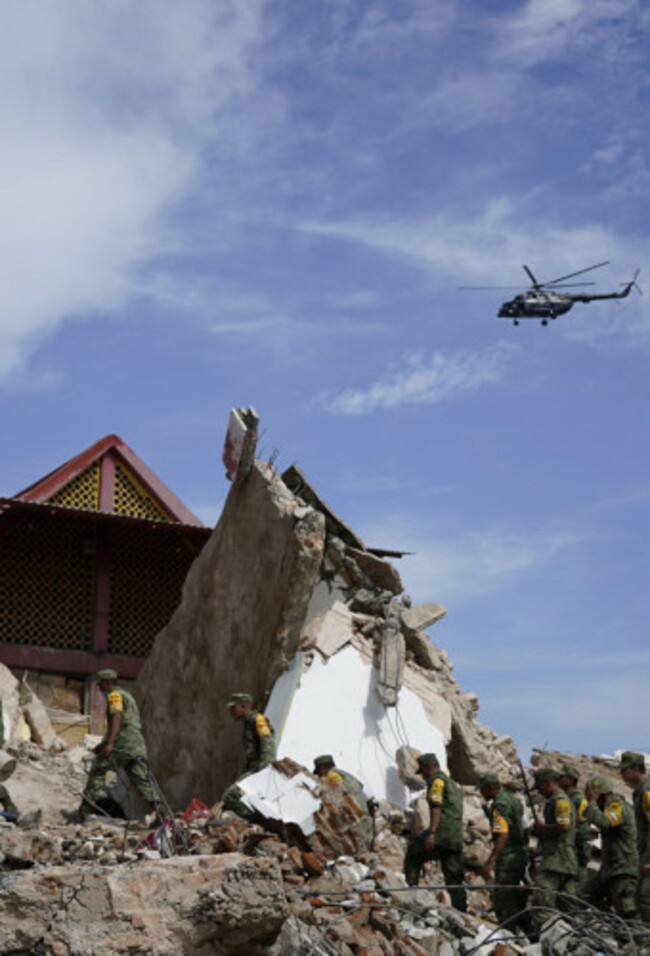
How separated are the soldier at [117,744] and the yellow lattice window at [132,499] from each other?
28.1ft

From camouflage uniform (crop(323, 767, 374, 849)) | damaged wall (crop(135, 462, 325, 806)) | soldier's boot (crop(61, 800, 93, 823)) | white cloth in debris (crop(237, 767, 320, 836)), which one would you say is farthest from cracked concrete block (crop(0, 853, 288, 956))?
damaged wall (crop(135, 462, 325, 806))

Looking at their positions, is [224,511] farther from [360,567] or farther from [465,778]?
[465,778]

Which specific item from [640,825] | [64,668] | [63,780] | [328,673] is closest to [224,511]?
[328,673]

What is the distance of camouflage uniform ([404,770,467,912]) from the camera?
11.4m

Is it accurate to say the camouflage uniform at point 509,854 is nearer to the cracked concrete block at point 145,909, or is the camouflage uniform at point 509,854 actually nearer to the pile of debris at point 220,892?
the pile of debris at point 220,892

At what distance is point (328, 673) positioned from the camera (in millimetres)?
14836

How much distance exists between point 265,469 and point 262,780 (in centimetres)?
459

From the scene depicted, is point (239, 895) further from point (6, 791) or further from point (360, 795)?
point (6, 791)

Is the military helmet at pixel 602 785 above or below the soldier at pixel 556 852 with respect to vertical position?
above

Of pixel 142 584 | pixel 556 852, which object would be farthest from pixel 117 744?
pixel 142 584

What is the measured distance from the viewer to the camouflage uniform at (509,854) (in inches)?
432

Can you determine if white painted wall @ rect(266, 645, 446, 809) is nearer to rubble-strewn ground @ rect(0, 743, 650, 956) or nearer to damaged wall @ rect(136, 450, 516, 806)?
damaged wall @ rect(136, 450, 516, 806)

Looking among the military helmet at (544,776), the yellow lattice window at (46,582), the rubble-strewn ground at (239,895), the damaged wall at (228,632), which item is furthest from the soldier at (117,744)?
the yellow lattice window at (46,582)

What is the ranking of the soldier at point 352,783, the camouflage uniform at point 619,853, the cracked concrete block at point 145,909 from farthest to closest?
1. the soldier at point 352,783
2. the camouflage uniform at point 619,853
3. the cracked concrete block at point 145,909
